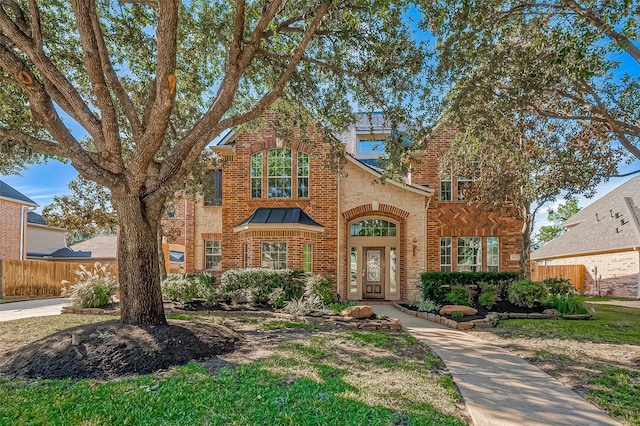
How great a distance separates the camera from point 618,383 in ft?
15.3

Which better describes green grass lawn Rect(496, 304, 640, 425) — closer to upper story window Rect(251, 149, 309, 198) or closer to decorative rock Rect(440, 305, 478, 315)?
decorative rock Rect(440, 305, 478, 315)

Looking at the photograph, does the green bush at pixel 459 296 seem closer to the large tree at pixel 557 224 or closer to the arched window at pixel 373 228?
the arched window at pixel 373 228

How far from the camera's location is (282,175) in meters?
14.0

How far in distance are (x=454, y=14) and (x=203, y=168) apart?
9072mm

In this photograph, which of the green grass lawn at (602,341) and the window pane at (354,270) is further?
the window pane at (354,270)

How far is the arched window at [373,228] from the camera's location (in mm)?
15031

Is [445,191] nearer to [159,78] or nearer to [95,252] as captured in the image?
[159,78]

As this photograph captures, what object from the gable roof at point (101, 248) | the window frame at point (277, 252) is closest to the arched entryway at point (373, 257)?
the window frame at point (277, 252)

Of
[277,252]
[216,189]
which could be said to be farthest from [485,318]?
[216,189]

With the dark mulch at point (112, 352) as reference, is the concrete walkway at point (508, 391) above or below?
below

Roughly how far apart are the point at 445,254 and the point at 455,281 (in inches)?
99.2

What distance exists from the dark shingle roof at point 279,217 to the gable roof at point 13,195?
605 inches

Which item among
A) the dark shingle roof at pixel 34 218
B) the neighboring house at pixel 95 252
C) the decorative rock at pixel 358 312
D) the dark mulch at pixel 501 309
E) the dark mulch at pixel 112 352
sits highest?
the dark shingle roof at pixel 34 218

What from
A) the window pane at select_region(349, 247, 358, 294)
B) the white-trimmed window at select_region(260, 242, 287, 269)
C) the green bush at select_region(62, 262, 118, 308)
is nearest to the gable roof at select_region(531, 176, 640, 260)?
the window pane at select_region(349, 247, 358, 294)
